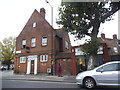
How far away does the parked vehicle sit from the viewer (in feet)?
21.1

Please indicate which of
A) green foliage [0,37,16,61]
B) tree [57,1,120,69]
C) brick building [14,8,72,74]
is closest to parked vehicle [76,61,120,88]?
tree [57,1,120,69]

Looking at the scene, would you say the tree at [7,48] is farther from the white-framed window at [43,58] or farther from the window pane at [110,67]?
the window pane at [110,67]

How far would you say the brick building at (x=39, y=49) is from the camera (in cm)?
1670

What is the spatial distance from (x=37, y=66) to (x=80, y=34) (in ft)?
32.9

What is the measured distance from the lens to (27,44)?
65.7 feet

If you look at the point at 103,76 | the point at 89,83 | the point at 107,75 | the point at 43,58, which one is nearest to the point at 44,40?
the point at 43,58

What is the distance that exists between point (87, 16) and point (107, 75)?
657 centimetres

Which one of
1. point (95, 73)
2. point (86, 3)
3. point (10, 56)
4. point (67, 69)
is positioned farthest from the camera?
point (10, 56)

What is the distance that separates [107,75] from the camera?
6.57m

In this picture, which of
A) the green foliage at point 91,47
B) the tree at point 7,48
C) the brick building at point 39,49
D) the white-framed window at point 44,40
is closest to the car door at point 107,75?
the green foliage at point 91,47

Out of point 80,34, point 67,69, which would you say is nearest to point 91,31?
point 80,34

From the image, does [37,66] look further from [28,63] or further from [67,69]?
[67,69]

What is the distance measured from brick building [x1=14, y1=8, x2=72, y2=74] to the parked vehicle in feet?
26.4

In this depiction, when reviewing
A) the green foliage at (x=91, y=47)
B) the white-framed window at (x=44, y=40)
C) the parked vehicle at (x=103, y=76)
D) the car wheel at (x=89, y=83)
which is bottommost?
the car wheel at (x=89, y=83)
